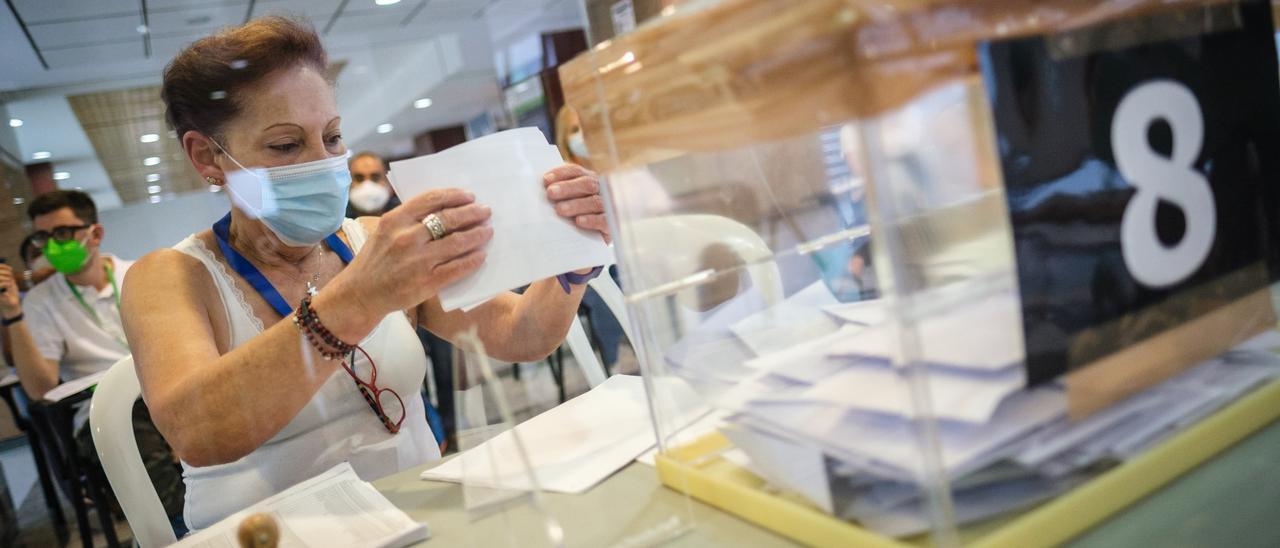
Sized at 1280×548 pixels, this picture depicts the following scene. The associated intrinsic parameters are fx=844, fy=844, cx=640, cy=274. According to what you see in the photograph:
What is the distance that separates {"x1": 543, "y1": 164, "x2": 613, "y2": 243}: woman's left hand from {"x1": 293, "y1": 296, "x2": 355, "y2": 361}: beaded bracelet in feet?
1.06

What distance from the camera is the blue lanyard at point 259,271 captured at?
45.6 inches

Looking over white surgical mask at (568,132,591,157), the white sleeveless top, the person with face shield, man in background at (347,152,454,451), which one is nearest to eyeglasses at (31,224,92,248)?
the person with face shield

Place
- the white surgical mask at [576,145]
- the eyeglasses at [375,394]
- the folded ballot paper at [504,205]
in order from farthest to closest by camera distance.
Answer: the eyeglasses at [375,394] < the white surgical mask at [576,145] < the folded ballot paper at [504,205]

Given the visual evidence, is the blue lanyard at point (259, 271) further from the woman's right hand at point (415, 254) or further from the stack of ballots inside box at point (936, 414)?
the stack of ballots inside box at point (936, 414)

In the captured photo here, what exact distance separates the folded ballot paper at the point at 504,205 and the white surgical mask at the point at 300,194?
0.21 metres

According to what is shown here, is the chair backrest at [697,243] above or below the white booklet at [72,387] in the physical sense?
above

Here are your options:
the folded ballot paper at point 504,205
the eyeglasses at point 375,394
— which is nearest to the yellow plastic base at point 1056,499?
the folded ballot paper at point 504,205

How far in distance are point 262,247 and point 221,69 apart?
250 millimetres

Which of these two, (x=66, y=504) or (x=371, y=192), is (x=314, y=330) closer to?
(x=371, y=192)

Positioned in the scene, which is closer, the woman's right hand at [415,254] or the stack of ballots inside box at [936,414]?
the stack of ballots inside box at [936,414]

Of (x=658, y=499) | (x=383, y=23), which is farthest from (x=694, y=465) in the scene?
(x=383, y=23)

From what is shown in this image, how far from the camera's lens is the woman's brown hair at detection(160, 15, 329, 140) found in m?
1.01

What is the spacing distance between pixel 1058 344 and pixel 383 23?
0.94 meters

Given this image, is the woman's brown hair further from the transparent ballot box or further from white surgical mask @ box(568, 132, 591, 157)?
the transparent ballot box
